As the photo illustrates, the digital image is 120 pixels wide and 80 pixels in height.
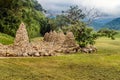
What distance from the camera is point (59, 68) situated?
33.2m

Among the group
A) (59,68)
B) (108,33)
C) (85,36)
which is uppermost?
(108,33)

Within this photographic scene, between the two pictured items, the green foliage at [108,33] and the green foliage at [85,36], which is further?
the green foliage at [108,33]

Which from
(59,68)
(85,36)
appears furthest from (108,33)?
(59,68)

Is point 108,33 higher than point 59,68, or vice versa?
point 108,33

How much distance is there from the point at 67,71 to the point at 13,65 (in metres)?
5.03

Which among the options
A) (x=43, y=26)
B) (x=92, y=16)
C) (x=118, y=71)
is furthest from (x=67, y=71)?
(x=43, y=26)

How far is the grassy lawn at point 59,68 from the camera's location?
28.6 m

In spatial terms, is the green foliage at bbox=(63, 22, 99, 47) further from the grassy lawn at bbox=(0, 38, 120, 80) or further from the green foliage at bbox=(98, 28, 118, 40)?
the grassy lawn at bbox=(0, 38, 120, 80)

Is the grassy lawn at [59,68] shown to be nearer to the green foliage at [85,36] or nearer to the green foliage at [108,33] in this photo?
the green foliage at [85,36]

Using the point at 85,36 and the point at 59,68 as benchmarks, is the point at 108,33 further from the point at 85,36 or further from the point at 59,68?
the point at 59,68

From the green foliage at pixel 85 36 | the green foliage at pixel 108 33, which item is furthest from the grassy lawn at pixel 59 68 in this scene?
the green foliage at pixel 108 33

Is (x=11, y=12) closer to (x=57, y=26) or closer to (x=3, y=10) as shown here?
(x=3, y=10)

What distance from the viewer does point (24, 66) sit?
3162 cm

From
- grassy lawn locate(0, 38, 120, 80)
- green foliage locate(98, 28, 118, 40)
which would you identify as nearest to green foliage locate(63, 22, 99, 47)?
green foliage locate(98, 28, 118, 40)
